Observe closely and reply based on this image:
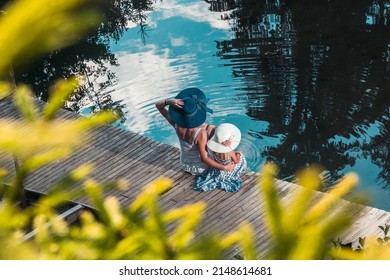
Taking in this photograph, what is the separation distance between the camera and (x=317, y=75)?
1306cm

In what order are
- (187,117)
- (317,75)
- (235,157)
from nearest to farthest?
(187,117) < (235,157) < (317,75)

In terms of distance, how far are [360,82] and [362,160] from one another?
8.33ft

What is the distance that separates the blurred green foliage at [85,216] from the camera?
128 cm

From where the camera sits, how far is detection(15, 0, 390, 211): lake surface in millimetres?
11055

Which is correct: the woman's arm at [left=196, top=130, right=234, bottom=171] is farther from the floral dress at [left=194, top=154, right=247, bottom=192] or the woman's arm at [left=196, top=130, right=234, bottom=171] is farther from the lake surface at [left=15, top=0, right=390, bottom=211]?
the lake surface at [left=15, top=0, right=390, bottom=211]

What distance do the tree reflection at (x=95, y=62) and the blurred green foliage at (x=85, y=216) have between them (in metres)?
10.7

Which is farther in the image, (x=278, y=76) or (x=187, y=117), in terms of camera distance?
(x=278, y=76)

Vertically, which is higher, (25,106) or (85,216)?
(25,106)

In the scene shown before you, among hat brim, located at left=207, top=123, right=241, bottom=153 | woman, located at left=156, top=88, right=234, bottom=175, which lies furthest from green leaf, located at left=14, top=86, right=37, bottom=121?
hat brim, located at left=207, top=123, right=241, bottom=153

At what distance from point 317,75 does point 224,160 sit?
653cm

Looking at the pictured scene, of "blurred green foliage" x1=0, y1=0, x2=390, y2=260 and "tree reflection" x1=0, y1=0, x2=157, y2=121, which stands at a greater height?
"blurred green foliage" x1=0, y1=0, x2=390, y2=260

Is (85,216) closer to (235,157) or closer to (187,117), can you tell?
(187,117)

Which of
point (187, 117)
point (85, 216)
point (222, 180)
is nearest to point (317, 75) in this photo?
point (222, 180)

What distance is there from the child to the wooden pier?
3.4 inches
